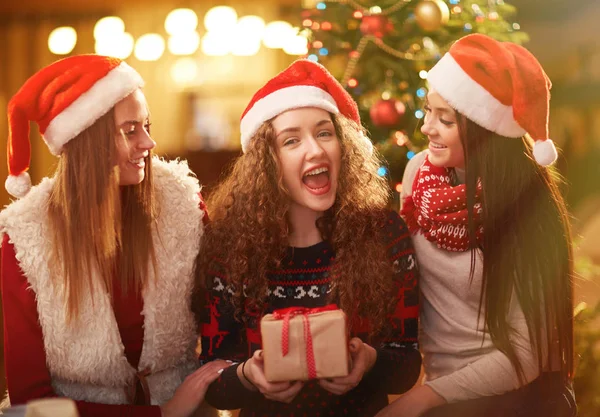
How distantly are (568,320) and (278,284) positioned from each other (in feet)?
2.74

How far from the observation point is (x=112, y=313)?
6.34 ft

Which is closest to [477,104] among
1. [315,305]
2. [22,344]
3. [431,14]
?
[315,305]

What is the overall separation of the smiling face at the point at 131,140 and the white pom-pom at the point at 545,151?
103 centimetres

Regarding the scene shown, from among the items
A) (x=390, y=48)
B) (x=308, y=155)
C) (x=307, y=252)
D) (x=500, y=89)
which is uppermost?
(x=390, y=48)

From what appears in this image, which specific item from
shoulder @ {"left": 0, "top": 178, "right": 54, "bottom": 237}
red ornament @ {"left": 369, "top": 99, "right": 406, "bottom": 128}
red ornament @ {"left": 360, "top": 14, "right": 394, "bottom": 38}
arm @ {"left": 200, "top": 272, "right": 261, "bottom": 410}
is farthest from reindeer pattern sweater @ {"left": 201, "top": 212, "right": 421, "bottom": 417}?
red ornament @ {"left": 360, "top": 14, "right": 394, "bottom": 38}

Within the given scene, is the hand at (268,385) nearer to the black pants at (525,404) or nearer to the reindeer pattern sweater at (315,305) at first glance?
the reindeer pattern sweater at (315,305)

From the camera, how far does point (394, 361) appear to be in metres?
1.95

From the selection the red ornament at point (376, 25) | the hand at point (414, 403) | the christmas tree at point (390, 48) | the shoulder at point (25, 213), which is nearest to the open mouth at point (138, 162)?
the shoulder at point (25, 213)

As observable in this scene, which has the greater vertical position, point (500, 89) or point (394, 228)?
point (500, 89)

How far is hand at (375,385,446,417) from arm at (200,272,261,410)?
360 millimetres

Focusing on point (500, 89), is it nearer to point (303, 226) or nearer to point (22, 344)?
point (303, 226)

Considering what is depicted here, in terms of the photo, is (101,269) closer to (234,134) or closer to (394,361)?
(394,361)

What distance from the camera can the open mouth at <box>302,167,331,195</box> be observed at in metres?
1.93

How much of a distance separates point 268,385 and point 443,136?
844 mm
